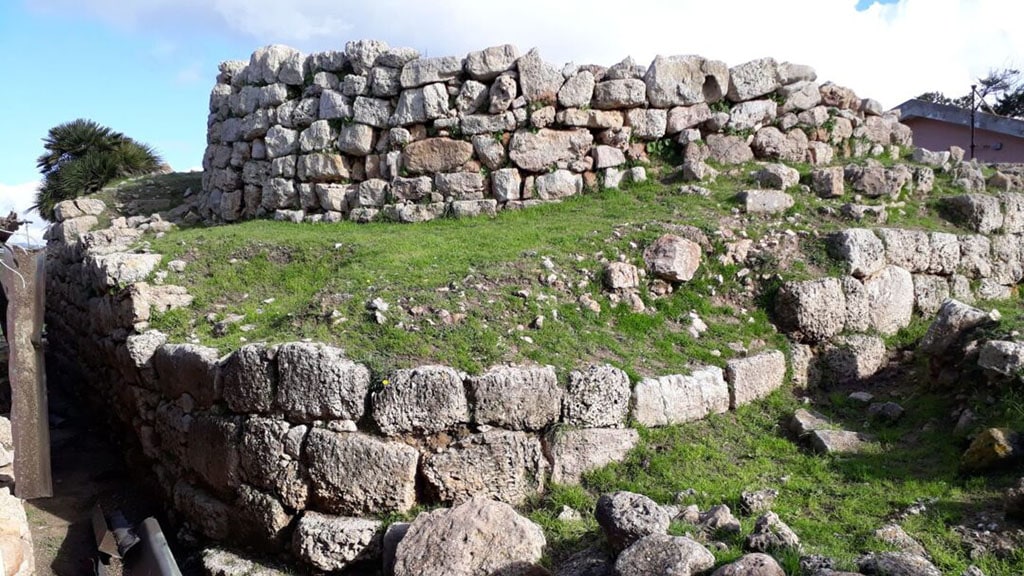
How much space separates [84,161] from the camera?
1659 centimetres

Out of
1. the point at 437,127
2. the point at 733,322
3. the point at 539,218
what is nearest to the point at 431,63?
the point at 437,127

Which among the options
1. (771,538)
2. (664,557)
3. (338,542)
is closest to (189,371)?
(338,542)

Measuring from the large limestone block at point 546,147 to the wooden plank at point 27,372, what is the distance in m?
5.99

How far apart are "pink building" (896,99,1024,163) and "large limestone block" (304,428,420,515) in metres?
13.5

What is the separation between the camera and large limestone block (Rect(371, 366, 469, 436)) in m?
6.42

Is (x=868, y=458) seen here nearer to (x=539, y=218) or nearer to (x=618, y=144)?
(x=539, y=218)

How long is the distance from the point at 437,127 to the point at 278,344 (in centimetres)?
536

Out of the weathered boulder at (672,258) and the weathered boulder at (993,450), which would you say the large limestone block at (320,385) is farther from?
the weathered boulder at (993,450)

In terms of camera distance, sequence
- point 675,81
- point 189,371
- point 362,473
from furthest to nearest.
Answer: point 675,81
point 189,371
point 362,473

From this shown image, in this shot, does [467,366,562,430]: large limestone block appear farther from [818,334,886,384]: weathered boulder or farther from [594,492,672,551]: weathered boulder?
[818,334,886,384]: weathered boulder

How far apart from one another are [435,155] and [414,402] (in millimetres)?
5673

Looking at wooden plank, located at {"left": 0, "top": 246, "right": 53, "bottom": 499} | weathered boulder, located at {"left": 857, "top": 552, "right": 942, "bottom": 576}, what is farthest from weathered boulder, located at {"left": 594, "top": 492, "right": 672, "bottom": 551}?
Result: wooden plank, located at {"left": 0, "top": 246, "right": 53, "bottom": 499}

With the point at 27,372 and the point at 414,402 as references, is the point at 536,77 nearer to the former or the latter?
the point at 414,402

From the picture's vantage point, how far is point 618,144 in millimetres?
11352
